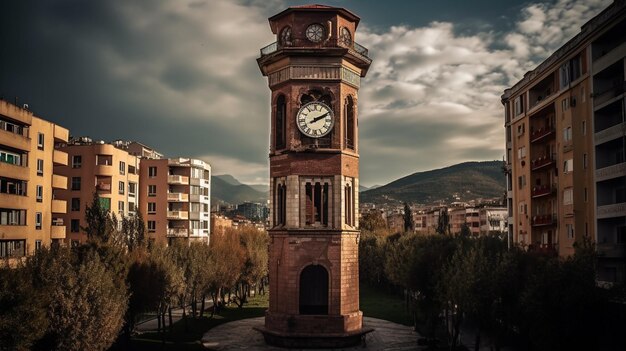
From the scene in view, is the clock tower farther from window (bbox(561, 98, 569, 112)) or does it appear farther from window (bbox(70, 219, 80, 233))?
window (bbox(70, 219, 80, 233))

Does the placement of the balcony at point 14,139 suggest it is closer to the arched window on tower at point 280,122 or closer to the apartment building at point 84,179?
the apartment building at point 84,179

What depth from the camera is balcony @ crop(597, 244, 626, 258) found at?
39188 mm

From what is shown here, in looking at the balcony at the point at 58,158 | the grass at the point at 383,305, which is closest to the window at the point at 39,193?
the balcony at the point at 58,158

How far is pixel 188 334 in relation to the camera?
47.8 metres

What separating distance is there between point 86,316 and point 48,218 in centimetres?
2805

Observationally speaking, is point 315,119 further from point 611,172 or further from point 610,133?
point 611,172

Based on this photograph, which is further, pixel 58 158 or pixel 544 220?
pixel 58 158

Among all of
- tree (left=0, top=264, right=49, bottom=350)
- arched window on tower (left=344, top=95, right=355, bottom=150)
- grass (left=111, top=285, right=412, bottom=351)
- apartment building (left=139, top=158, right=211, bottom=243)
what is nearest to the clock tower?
arched window on tower (left=344, top=95, right=355, bottom=150)

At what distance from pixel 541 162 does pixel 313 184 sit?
76.9ft

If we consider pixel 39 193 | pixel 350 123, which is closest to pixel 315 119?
pixel 350 123

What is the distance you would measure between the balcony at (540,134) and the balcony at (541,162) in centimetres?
176

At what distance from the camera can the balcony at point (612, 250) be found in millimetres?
39188

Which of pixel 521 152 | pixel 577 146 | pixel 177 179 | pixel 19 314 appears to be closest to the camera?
pixel 19 314

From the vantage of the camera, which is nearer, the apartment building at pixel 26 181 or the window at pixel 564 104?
the window at pixel 564 104
